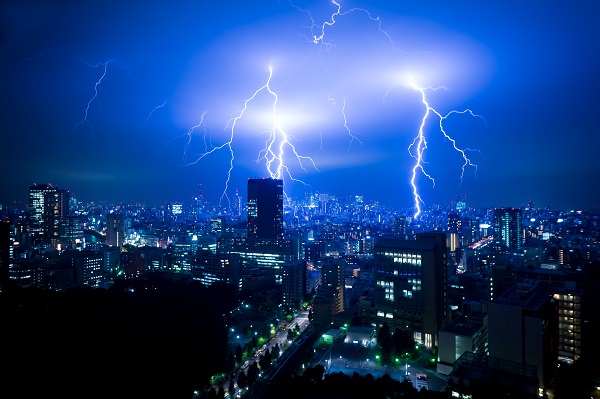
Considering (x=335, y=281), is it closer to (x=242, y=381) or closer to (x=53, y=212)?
(x=242, y=381)

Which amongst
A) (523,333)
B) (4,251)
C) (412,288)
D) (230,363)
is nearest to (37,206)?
(4,251)

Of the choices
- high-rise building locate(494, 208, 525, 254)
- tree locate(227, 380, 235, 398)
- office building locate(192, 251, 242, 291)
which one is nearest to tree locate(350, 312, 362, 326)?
tree locate(227, 380, 235, 398)

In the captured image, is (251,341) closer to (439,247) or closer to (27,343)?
(27,343)

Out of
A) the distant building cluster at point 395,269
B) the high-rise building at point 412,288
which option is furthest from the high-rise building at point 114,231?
the high-rise building at point 412,288

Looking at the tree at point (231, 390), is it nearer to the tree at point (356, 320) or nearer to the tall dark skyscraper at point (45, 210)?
the tree at point (356, 320)

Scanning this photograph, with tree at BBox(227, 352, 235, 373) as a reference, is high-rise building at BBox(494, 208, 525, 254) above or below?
above

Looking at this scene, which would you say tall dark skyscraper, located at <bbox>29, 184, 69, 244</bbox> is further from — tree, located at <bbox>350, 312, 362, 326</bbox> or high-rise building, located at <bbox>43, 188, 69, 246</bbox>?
tree, located at <bbox>350, 312, 362, 326</bbox>
